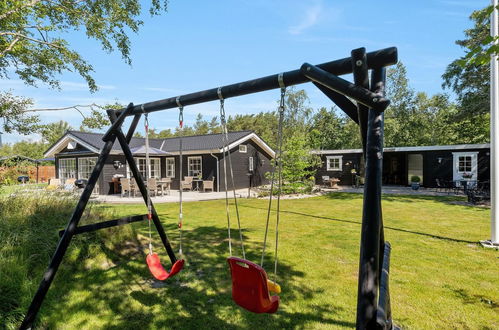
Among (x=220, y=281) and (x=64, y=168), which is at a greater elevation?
(x=64, y=168)

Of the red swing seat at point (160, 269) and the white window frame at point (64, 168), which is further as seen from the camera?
the white window frame at point (64, 168)

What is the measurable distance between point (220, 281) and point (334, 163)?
1875 cm

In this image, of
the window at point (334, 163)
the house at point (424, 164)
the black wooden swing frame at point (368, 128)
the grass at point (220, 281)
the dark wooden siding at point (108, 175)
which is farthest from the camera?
the window at point (334, 163)

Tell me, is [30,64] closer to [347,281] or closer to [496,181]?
[347,281]

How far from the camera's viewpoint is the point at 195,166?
1819cm

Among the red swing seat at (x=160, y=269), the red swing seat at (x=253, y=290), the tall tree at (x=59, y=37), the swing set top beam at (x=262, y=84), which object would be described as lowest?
the red swing seat at (x=160, y=269)

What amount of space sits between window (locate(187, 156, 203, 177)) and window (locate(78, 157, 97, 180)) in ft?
18.5

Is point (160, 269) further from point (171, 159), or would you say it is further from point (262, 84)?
point (171, 159)

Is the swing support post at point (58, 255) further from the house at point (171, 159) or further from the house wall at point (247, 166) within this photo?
the house wall at point (247, 166)

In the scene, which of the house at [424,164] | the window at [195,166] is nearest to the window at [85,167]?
the window at [195,166]

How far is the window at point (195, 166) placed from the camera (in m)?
17.9

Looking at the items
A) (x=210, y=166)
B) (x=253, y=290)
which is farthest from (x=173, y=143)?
(x=253, y=290)

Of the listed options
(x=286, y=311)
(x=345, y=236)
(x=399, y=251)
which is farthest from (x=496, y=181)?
(x=286, y=311)

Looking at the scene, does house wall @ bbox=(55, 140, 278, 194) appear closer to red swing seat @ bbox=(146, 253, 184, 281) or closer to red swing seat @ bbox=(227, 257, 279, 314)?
red swing seat @ bbox=(146, 253, 184, 281)
